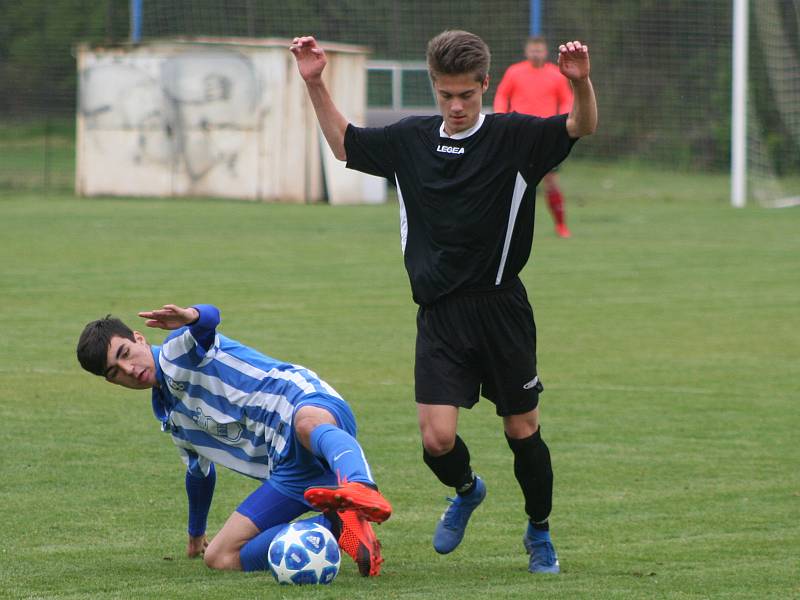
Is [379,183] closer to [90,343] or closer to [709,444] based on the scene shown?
[709,444]

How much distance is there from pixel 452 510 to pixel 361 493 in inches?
37.9

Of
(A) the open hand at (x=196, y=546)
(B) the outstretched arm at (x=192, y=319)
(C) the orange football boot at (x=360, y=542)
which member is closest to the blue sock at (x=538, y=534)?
(C) the orange football boot at (x=360, y=542)

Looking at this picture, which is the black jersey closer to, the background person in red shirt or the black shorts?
the black shorts

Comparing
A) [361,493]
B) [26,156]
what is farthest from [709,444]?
[26,156]

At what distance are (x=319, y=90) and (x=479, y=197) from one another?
801mm

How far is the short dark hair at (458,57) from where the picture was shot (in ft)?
16.8

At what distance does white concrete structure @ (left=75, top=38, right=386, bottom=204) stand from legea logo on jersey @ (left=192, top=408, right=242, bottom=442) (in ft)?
62.1

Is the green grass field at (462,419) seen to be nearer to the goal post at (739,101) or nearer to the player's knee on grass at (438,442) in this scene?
the player's knee on grass at (438,442)

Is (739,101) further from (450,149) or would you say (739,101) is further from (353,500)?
(353,500)

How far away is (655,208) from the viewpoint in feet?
76.8

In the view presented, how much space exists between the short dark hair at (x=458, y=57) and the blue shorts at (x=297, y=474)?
128 cm

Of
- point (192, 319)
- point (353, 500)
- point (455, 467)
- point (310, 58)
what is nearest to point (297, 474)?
point (455, 467)


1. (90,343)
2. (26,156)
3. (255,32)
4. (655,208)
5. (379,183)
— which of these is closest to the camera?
(90,343)

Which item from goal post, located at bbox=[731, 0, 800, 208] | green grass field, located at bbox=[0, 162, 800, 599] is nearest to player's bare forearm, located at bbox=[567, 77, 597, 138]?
green grass field, located at bbox=[0, 162, 800, 599]
